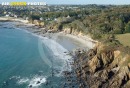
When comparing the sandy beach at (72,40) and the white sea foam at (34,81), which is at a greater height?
the white sea foam at (34,81)

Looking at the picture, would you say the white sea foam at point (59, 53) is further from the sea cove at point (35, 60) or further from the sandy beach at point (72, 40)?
the sandy beach at point (72, 40)

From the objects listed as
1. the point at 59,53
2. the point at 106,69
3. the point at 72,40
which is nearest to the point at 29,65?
the point at 59,53

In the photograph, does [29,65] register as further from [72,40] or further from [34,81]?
[72,40]

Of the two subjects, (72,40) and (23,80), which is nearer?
(23,80)

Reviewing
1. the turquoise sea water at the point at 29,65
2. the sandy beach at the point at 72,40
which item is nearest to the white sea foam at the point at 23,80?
the turquoise sea water at the point at 29,65

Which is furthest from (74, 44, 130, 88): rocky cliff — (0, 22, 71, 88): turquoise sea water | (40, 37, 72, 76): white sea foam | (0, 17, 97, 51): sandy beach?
(0, 17, 97, 51): sandy beach

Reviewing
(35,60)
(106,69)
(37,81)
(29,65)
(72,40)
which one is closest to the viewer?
(37,81)

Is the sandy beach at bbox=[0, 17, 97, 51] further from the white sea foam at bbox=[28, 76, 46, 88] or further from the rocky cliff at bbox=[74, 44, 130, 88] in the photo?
the white sea foam at bbox=[28, 76, 46, 88]
